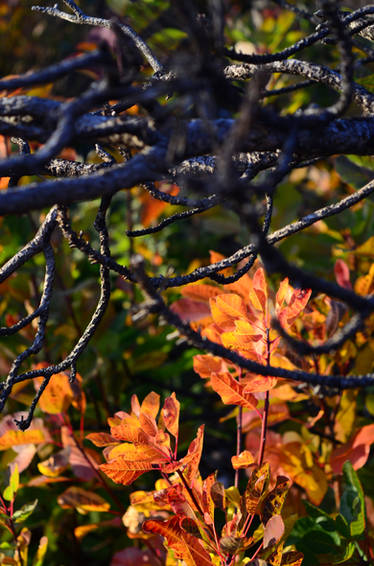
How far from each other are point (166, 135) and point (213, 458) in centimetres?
154

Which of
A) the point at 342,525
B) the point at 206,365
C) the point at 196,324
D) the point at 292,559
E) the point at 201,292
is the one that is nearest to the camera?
the point at 292,559

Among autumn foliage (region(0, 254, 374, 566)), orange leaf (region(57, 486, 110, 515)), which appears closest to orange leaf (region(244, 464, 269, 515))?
autumn foliage (region(0, 254, 374, 566))

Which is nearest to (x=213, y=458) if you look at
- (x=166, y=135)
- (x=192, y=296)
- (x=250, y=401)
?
(x=192, y=296)

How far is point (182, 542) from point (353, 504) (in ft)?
0.89

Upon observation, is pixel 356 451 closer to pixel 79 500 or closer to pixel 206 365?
pixel 206 365

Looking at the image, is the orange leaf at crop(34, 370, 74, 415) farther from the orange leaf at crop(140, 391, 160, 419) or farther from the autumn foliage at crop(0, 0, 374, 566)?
the orange leaf at crop(140, 391, 160, 419)

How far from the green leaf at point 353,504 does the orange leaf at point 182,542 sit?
235mm

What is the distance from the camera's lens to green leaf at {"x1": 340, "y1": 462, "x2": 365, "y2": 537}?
807 mm

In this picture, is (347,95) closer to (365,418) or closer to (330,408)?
(330,408)

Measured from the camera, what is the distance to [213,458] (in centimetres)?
189

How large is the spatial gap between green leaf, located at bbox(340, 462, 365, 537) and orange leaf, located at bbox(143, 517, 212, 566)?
0.23 m

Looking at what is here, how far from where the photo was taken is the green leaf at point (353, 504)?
0.81m

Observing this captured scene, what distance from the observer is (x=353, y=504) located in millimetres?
825

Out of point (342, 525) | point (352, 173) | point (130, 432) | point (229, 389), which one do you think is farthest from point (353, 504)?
point (352, 173)
